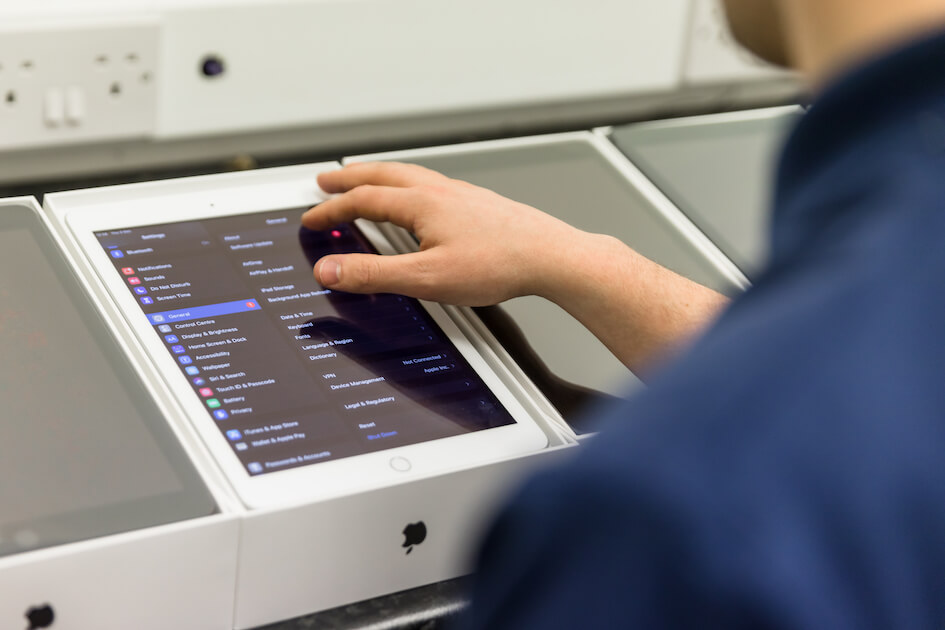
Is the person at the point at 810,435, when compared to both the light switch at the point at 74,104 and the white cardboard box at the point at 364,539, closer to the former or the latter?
the white cardboard box at the point at 364,539

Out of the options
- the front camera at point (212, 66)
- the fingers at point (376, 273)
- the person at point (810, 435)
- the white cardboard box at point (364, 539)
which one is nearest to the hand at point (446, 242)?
the fingers at point (376, 273)

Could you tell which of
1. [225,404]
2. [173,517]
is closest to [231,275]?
[225,404]

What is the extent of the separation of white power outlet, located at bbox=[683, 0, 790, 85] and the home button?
28.9 inches

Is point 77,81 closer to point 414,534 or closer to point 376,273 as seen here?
point 376,273

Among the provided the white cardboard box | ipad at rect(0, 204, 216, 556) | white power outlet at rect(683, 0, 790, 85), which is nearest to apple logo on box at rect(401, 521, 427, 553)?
the white cardboard box

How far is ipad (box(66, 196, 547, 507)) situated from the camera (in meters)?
0.74

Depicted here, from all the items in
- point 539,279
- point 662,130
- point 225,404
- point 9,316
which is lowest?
point 662,130

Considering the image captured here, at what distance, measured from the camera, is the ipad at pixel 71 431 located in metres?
0.67

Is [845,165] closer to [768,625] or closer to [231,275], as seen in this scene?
[768,625]

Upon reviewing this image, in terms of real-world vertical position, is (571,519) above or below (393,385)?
above

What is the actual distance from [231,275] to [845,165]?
1.88ft

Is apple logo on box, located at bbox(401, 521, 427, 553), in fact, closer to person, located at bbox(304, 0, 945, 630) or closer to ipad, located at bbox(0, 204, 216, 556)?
ipad, located at bbox(0, 204, 216, 556)

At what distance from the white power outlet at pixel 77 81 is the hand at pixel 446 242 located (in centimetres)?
26

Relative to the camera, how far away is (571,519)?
1.15 feet
